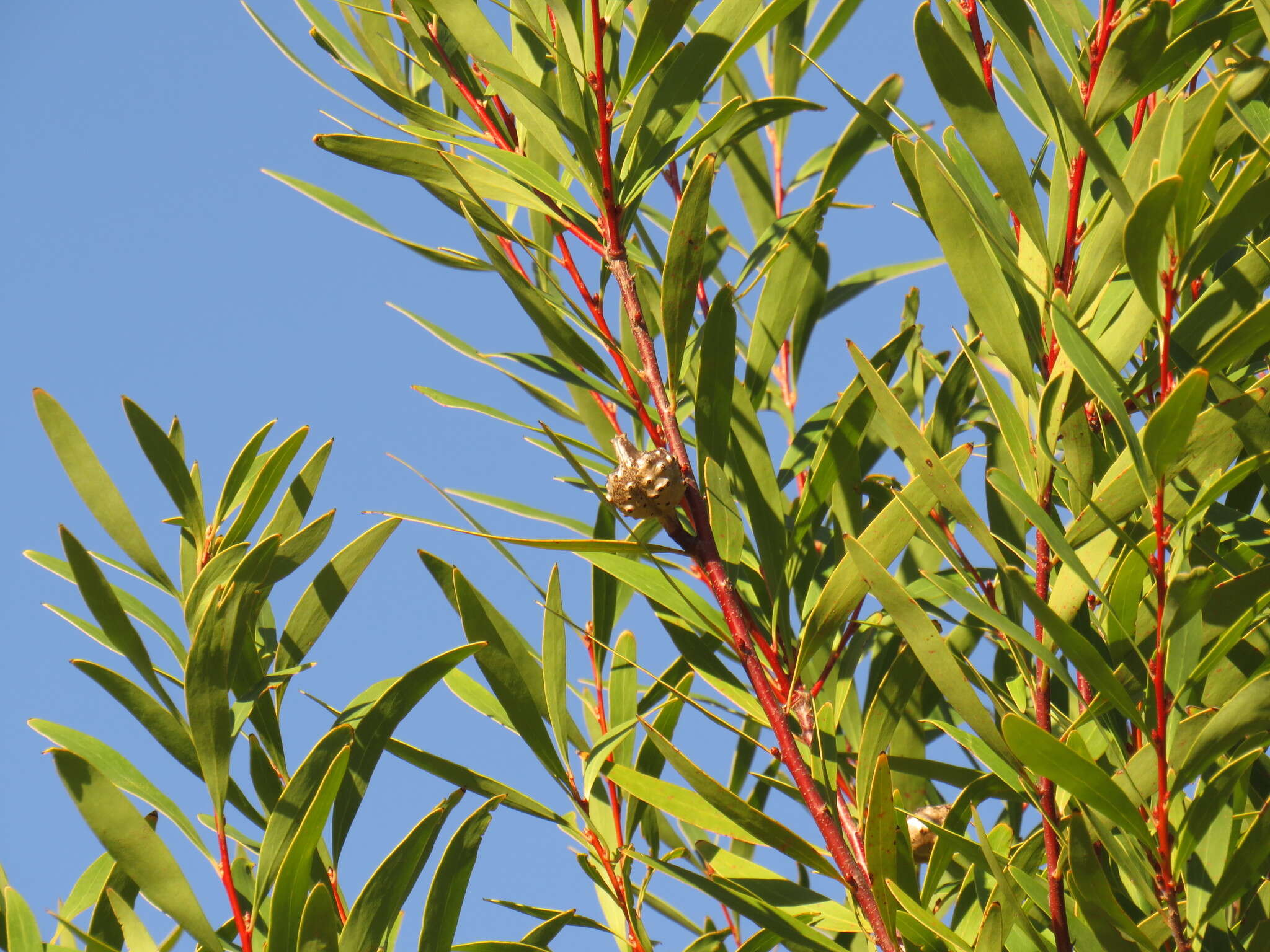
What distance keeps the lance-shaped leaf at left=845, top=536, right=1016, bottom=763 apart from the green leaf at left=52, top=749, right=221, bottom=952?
→ 52 cm

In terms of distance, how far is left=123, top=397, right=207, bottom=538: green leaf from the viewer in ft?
3.26

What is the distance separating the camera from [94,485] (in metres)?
0.97

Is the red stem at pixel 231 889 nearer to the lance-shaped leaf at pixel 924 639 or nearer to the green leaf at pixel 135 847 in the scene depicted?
the green leaf at pixel 135 847

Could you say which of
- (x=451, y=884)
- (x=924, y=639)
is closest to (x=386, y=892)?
(x=451, y=884)

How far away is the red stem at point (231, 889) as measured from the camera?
826 mm

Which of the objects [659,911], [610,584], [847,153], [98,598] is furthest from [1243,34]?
[659,911]

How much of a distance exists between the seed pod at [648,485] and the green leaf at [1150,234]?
34 centimetres

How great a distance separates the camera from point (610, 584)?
3.51 feet

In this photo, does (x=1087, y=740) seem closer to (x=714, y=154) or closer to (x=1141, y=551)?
(x=1141, y=551)

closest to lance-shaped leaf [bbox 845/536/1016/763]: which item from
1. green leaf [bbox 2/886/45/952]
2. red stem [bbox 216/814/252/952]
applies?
red stem [bbox 216/814/252/952]

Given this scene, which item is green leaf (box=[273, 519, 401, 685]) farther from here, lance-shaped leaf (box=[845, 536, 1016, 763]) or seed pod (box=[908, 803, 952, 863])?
seed pod (box=[908, 803, 952, 863])

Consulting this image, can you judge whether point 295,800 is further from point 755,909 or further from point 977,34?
point 977,34

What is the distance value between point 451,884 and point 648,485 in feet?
1.03

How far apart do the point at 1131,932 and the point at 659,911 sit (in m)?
0.75
